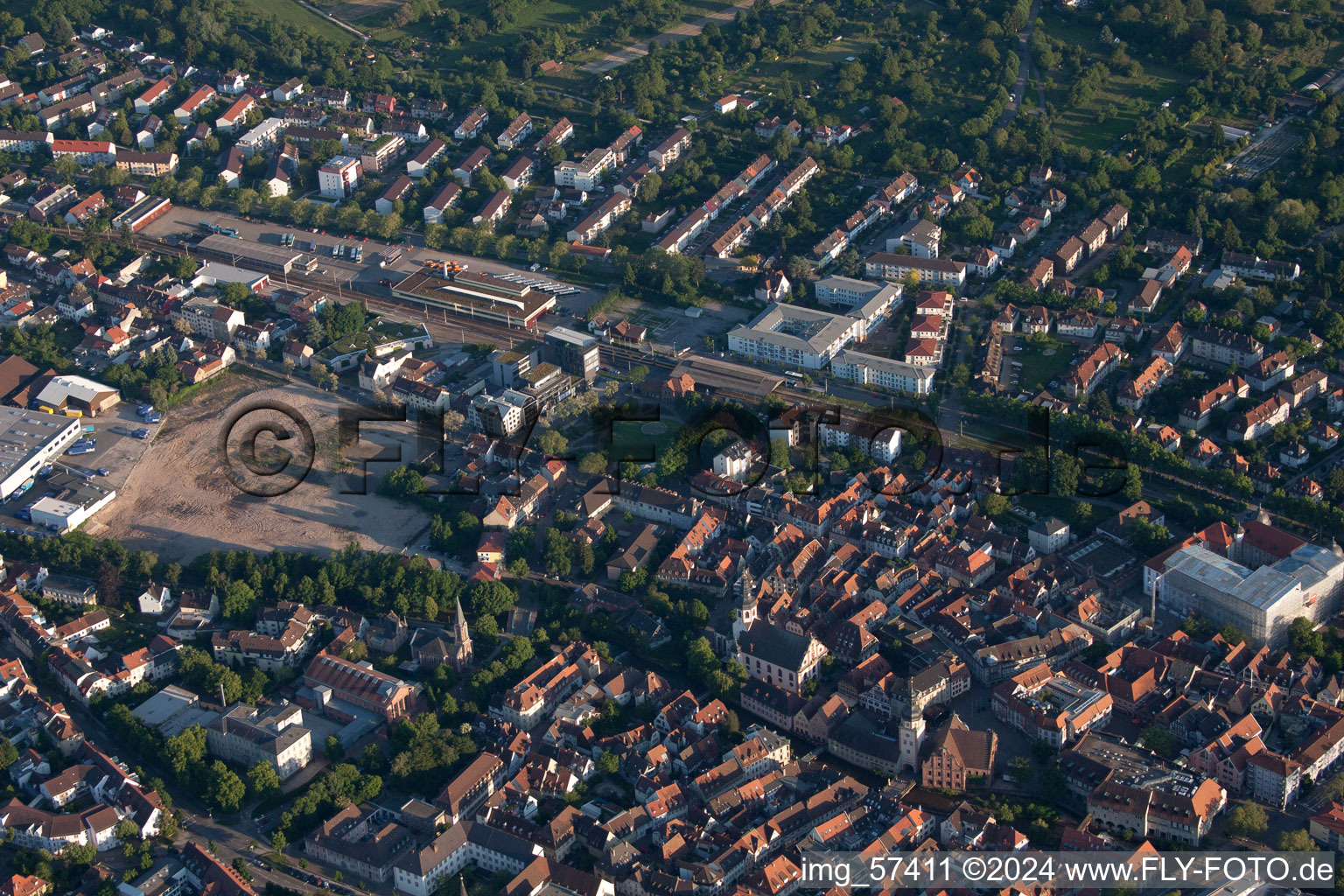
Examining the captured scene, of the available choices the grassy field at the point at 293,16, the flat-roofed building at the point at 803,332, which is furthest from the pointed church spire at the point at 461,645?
the grassy field at the point at 293,16

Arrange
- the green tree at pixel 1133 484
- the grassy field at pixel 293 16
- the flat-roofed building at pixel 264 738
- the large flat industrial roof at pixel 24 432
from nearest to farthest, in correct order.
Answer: the flat-roofed building at pixel 264 738 → the green tree at pixel 1133 484 → the large flat industrial roof at pixel 24 432 → the grassy field at pixel 293 16

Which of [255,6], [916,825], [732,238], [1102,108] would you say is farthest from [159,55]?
[916,825]

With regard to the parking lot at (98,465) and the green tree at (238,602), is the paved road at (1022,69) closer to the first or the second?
the parking lot at (98,465)

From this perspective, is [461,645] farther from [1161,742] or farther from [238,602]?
[1161,742]

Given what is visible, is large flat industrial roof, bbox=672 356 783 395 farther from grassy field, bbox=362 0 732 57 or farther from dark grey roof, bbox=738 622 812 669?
grassy field, bbox=362 0 732 57

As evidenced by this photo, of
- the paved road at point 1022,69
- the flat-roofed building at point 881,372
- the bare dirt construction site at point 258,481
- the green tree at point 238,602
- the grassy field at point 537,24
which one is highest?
the paved road at point 1022,69

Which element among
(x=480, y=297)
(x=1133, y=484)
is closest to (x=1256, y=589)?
(x=1133, y=484)
